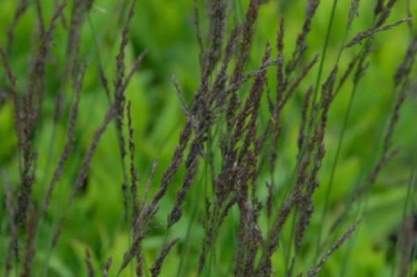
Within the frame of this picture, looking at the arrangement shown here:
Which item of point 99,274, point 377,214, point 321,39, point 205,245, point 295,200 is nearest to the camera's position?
point 295,200

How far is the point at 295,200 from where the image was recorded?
1.39 metres

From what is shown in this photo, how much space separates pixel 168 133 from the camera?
290 centimetres

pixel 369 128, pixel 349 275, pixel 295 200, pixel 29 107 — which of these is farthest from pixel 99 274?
pixel 369 128

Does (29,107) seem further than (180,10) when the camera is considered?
No

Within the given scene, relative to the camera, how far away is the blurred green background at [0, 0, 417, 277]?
2822 millimetres

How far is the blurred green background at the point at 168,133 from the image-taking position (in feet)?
9.26

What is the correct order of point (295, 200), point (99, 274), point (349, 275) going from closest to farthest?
point (295, 200)
point (99, 274)
point (349, 275)

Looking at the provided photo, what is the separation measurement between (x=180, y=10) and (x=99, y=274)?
1.89 meters

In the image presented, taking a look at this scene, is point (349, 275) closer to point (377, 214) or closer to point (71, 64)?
point (377, 214)

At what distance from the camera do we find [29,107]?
155cm

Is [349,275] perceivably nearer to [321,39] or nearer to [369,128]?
[369,128]

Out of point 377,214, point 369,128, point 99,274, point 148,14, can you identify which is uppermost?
point 148,14

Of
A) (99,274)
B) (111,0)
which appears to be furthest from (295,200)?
(111,0)

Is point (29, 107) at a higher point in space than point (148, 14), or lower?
lower
